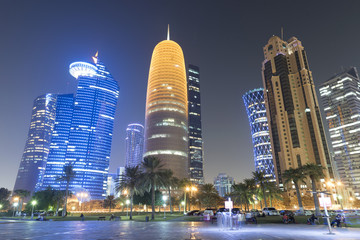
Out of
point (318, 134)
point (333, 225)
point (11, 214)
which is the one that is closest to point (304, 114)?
point (318, 134)

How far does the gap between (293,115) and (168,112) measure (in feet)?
308

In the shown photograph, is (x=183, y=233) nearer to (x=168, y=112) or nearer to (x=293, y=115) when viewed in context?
(x=168, y=112)

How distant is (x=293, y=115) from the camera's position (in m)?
173

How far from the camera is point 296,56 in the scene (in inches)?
7682

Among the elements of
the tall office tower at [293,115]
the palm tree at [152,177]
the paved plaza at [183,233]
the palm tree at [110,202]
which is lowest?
the paved plaza at [183,233]

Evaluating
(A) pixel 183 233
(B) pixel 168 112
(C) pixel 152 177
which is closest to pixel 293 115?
(B) pixel 168 112

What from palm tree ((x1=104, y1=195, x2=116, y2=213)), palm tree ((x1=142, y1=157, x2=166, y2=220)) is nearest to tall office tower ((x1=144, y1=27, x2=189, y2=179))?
palm tree ((x1=104, y1=195, x2=116, y2=213))

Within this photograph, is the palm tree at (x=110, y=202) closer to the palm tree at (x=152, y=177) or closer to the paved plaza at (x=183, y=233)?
the palm tree at (x=152, y=177)

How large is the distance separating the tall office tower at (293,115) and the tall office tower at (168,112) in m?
69.7

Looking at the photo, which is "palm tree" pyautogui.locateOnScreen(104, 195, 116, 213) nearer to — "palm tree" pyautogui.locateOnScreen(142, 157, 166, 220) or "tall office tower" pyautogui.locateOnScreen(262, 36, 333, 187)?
"palm tree" pyautogui.locateOnScreen(142, 157, 166, 220)

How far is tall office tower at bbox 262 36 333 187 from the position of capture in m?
161

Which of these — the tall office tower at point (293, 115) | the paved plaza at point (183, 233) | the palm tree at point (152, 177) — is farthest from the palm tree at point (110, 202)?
the tall office tower at point (293, 115)

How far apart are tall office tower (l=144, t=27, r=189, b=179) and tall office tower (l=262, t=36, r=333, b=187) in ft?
229

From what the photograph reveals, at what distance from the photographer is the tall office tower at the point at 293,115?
529 feet
